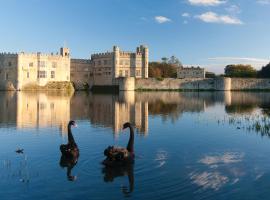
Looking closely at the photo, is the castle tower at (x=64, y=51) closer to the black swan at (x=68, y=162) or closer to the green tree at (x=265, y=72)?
the green tree at (x=265, y=72)

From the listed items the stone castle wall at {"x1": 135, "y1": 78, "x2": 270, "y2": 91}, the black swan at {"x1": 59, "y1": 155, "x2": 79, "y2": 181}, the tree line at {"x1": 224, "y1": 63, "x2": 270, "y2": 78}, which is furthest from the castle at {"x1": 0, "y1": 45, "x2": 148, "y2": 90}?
the black swan at {"x1": 59, "y1": 155, "x2": 79, "y2": 181}

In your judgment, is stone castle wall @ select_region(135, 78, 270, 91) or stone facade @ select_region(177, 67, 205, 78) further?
stone facade @ select_region(177, 67, 205, 78)

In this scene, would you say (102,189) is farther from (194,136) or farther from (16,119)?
(16,119)

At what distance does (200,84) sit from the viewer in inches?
3258

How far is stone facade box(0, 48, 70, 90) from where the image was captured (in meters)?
72.9

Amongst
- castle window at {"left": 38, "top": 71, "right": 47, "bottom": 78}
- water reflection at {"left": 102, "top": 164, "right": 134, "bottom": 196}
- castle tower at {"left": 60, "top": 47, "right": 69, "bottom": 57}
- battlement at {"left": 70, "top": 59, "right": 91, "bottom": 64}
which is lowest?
water reflection at {"left": 102, "top": 164, "right": 134, "bottom": 196}

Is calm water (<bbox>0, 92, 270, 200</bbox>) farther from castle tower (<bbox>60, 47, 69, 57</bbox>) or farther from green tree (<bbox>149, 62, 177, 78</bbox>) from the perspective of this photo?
green tree (<bbox>149, 62, 177, 78</bbox>)

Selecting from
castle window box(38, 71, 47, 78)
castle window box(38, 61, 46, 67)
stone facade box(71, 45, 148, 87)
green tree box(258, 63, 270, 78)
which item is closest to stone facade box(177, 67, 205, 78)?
green tree box(258, 63, 270, 78)

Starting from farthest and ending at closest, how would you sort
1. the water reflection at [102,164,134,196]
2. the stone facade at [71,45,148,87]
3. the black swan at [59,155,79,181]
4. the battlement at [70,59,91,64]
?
the battlement at [70,59,91,64]
the stone facade at [71,45,148,87]
the black swan at [59,155,79,181]
the water reflection at [102,164,134,196]

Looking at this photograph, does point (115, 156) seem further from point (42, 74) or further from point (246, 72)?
point (246, 72)

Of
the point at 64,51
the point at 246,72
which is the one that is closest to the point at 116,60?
the point at 64,51

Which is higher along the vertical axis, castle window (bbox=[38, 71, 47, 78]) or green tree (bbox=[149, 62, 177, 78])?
green tree (bbox=[149, 62, 177, 78])

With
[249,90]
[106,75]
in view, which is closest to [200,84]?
[249,90]

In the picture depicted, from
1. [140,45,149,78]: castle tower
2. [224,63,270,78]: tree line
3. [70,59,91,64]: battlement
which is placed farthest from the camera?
[224,63,270,78]: tree line
